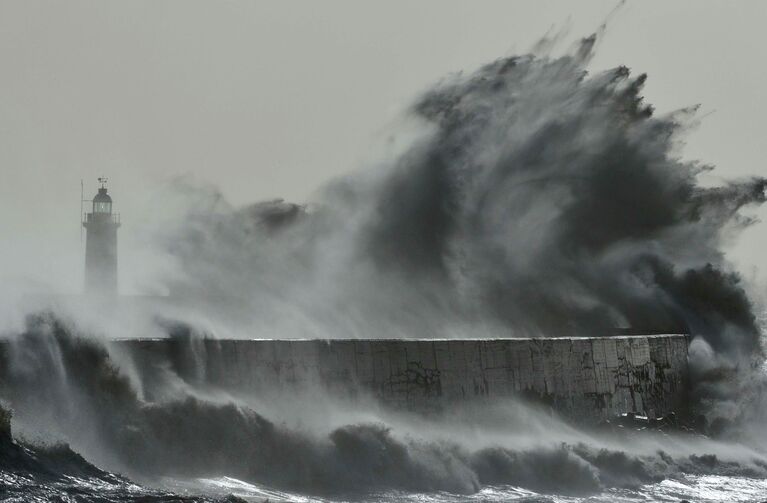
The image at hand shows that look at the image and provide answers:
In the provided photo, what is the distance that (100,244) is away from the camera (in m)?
31.8

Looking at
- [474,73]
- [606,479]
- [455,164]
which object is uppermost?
[474,73]

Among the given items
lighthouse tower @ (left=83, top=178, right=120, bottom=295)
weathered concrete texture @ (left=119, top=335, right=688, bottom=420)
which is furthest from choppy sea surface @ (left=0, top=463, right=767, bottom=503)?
lighthouse tower @ (left=83, top=178, right=120, bottom=295)

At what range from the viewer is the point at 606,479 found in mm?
14383

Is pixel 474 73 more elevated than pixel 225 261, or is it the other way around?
pixel 474 73

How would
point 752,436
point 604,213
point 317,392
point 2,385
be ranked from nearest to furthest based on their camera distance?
point 2,385 → point 317,392 → point 752,436 → point 604,213

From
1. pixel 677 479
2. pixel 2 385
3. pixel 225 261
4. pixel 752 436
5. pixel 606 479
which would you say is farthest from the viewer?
pixel 225 261

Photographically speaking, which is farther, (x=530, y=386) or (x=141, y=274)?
(x=141, y=274)

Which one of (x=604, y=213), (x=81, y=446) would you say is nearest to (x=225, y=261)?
(x=604, y=213)

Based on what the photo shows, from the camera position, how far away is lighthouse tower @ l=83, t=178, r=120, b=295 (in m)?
31.3

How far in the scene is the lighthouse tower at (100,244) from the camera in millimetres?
31297

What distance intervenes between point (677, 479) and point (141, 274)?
33.9 feet

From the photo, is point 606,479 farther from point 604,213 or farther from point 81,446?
point 604,213

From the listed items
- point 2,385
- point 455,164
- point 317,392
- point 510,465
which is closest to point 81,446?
point 2,385

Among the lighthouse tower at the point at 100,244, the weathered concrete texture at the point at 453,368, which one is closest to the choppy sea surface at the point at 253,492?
the weathered concrete texture at the point at 453,368
